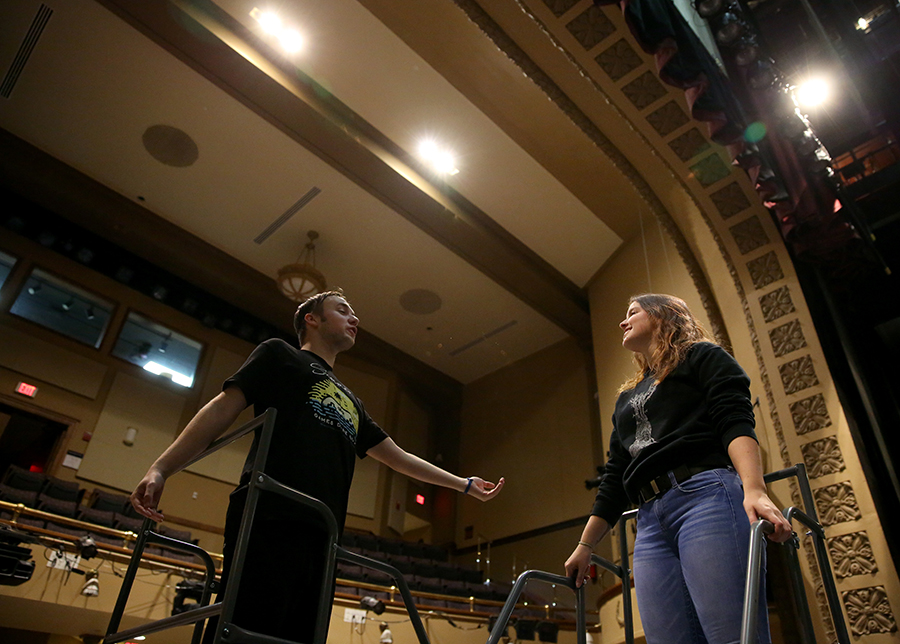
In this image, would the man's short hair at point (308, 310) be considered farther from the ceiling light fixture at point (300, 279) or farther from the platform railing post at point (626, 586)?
the ceiling light fixture at point (300, 279)

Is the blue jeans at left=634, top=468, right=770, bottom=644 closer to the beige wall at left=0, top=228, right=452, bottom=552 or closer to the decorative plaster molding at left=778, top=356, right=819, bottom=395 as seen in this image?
the decorative plaster molding at left=778, top=356, right=819, bottom=395

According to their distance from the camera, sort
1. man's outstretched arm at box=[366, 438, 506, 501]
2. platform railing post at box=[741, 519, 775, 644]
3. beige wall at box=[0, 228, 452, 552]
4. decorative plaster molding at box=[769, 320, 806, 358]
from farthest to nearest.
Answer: beige wall at box=[0, 228, 452, 552] → decorative plaster molding at box=[769, 320, 806, 358] → man's outstretched arm at box=[366, 438, 506, 501] → platform railing post at box=[741, 519, 775, 644]

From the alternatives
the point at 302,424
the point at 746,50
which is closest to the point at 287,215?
the point at 746,50

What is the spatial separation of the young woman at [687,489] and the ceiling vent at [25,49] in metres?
7.80

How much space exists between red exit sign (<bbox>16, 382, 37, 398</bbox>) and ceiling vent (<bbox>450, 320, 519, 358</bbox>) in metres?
6.56

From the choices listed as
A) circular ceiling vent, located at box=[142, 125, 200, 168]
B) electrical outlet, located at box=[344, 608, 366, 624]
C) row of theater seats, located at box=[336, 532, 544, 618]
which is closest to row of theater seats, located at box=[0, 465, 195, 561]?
electrical outlet, located at box=[344, 608, 366, 624]

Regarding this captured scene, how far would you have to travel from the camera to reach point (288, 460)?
1548 millimetres

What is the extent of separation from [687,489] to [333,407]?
0.94 metres

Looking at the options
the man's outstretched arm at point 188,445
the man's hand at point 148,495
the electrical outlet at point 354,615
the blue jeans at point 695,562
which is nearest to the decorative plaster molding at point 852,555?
the blue jeans at point 695,562

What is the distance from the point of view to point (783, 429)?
182 inches

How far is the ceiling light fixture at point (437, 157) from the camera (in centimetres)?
787

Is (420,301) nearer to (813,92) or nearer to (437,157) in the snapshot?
(437,157)

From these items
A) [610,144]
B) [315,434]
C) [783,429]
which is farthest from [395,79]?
[315,434]

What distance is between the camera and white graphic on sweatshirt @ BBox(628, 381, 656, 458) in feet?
5.18
